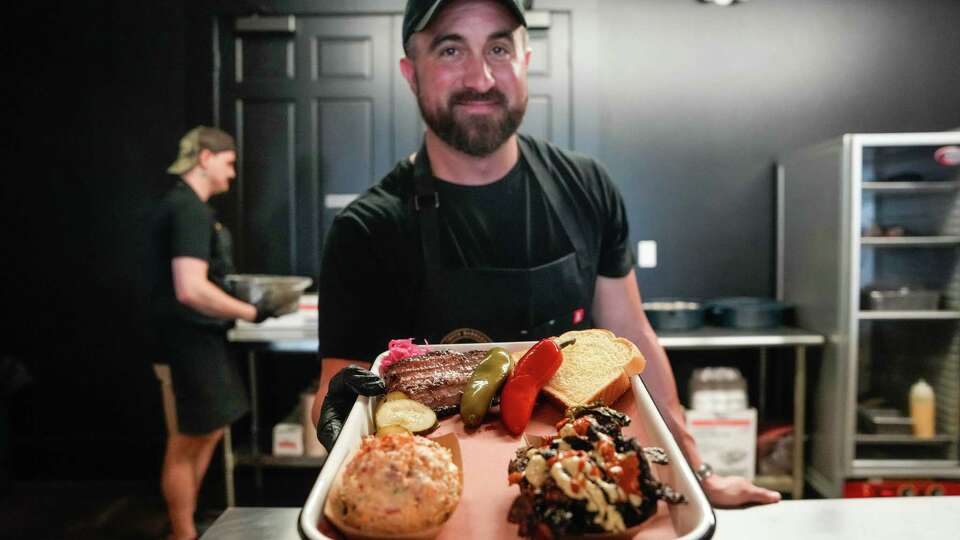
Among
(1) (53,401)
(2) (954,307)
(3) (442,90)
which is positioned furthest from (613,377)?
(1) (53,401)

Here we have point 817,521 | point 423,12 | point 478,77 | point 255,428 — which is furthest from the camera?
point 255,428

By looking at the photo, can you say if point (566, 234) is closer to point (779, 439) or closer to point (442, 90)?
point (442, 90)

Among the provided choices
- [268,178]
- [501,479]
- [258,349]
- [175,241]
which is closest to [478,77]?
[501,479]

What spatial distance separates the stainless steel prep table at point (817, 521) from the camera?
118cm

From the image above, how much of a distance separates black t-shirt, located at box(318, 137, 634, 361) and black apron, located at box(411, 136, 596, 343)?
0.02m

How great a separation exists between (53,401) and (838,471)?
4530mm

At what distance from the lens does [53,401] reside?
4199mm

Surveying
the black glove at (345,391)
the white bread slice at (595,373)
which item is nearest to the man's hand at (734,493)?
the white bread slice at (595,373)

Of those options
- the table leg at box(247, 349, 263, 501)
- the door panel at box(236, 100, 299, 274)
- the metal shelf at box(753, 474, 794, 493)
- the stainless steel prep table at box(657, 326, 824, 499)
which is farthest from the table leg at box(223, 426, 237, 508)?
the metal shelf at box(753, 474, 794, 493)

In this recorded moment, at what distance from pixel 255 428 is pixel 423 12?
300 cm

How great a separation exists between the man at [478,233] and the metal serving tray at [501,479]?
0.57 meters

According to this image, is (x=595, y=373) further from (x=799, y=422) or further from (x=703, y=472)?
(x=799, y=422)

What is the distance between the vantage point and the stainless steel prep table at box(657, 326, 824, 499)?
11.3 feet

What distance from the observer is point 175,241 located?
9.78 ft
